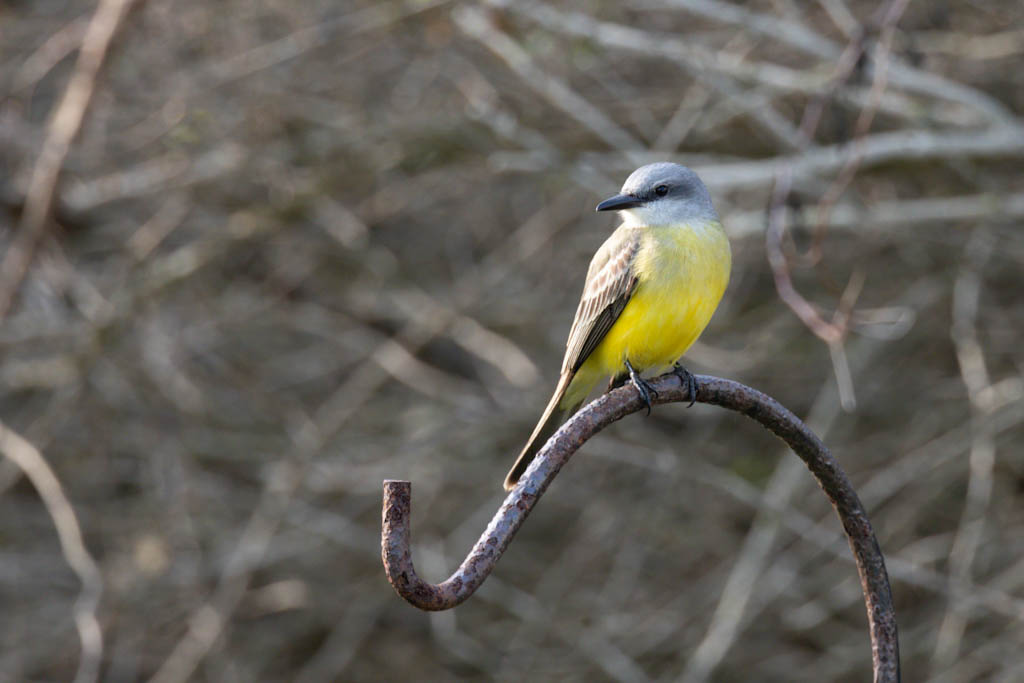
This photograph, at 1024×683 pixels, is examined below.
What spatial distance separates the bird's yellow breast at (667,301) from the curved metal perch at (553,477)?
1275 mm

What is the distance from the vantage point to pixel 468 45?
777 cm

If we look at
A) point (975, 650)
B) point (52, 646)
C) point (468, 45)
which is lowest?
point (52, 646)

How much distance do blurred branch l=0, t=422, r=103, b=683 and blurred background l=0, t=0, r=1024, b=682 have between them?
1083mm

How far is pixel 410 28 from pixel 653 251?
3.76 m

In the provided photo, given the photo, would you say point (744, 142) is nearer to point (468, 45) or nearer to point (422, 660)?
point (468, 45)

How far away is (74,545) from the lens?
5539mm

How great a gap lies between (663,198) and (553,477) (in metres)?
2.32

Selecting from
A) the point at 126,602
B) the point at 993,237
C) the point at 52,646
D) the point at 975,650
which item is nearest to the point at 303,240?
the point at 126,602

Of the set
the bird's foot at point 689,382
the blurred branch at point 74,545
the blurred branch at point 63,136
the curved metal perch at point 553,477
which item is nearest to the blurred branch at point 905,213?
the bird's foot at point 689,382

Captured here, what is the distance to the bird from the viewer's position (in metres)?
4.04

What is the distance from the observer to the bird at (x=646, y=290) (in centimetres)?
404

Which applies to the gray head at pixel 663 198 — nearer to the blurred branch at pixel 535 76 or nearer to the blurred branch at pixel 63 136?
the blurred branch at pixel 535 76

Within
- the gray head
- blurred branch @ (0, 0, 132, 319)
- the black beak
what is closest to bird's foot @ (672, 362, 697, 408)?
the black beak

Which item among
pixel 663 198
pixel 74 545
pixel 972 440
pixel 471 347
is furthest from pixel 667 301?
pixel 471 347
